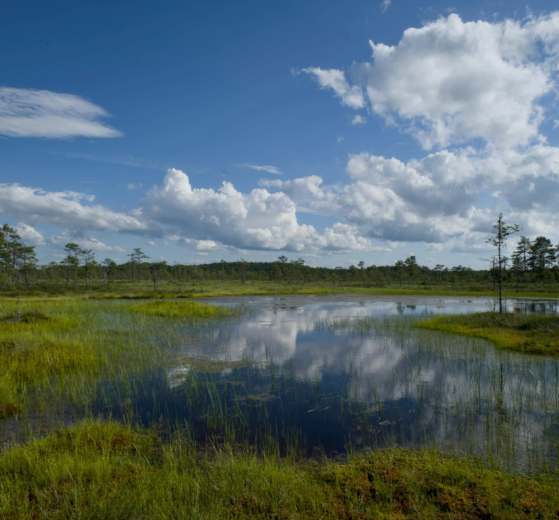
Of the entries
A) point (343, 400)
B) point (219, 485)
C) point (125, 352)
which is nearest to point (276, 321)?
point (125, 352)

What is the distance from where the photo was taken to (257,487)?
4387 mm

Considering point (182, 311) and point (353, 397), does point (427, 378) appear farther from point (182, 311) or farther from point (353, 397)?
point (182, 311)

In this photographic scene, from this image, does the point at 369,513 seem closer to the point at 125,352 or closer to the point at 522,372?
the point at 522,372

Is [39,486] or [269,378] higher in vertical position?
[39,486]

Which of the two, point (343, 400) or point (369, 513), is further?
point (343, 400)

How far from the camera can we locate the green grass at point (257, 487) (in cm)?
390

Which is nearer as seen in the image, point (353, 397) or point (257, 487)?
point (257, 487)

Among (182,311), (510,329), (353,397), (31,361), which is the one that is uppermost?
(31,361)

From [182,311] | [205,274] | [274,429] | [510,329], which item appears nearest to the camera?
[274,429]

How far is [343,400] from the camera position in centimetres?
862

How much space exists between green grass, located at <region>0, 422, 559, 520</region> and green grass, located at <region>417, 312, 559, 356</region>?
437 inches

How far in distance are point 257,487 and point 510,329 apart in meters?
17.8

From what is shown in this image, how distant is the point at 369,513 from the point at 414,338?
14084mm

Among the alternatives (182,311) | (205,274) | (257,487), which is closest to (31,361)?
(257,487)
